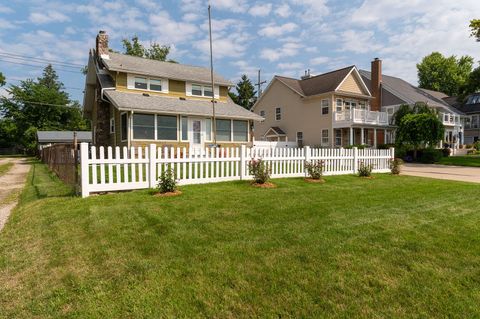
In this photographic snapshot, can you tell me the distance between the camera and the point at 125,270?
11.2 feet

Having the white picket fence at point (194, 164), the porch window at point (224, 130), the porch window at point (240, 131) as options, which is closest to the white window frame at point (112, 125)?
the porch window at point (224, 130)

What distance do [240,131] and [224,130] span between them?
126 centimetres

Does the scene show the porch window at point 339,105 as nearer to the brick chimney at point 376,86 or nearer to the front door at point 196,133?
the brick chimney at point 376,86

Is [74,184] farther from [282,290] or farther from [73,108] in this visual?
[73,108]

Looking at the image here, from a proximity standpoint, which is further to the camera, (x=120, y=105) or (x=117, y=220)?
(x=120, y=105)

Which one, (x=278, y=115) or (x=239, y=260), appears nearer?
(x=239, y=260)

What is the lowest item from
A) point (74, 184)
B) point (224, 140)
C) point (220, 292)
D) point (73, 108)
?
point (220, 292)

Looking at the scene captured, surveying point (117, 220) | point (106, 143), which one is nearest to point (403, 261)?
point (117, 220)

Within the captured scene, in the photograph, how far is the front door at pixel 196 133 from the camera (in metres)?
20.1

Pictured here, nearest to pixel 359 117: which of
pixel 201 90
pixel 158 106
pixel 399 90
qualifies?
pixel 399 90

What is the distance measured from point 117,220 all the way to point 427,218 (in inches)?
210

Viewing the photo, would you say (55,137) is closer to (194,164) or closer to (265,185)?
(194,164)

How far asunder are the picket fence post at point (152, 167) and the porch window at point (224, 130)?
43.6ft

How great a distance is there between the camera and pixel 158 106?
18.5 meters
